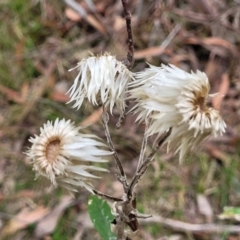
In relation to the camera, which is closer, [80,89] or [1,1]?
[80,89]

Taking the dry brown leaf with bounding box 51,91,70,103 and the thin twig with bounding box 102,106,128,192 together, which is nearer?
the thin twig with bounding box 102,106,128,192

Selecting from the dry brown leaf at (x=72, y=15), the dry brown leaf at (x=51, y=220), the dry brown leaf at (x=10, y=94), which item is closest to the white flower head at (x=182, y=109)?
the dry brown leaf at (x=51, y=220)

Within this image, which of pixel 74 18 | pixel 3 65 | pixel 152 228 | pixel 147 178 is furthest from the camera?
pixel 74 18

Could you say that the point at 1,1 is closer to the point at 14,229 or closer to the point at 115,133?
the point at 115,133

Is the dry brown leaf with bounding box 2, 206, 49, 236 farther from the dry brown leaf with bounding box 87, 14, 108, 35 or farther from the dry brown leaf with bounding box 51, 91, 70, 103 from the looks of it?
the dry brown leaf with bounding box 87, 14, 108, 35

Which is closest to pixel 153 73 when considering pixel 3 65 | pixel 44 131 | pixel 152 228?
pixel 44 131

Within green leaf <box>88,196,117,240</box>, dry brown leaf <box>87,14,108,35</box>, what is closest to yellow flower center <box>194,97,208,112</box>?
green leaf <box>88,196,117,240</box>

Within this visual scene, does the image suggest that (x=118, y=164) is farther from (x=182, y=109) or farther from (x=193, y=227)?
(x=193, y=227)
